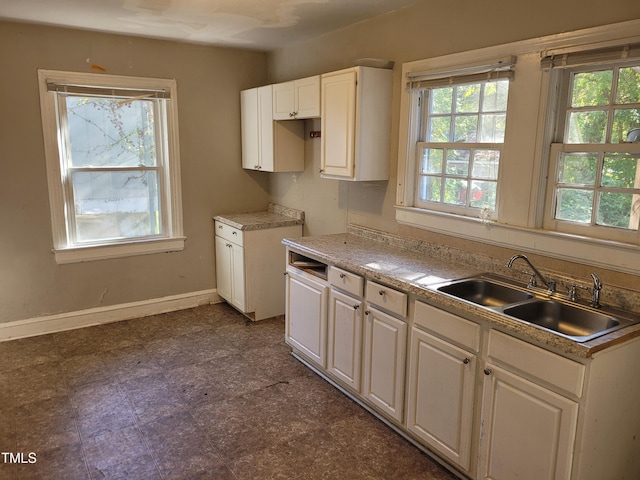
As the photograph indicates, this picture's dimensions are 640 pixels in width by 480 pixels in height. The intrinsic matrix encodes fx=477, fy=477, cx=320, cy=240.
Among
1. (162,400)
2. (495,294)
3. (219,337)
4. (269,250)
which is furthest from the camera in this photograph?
(269,250)

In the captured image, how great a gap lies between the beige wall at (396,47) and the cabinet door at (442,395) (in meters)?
0.70

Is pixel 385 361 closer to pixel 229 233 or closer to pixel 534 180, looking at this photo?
pixel 534 180

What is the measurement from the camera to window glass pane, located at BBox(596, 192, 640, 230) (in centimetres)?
215

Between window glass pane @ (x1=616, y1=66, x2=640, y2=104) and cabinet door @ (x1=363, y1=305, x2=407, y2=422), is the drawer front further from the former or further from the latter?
window glass pane @ (x1=616, y1=66, x2=640, y2=104)

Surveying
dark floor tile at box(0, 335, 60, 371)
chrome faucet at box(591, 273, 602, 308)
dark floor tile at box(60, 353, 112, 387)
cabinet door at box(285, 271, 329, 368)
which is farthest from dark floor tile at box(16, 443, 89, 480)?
chrome faucet at box(591, 273, 602, 308)

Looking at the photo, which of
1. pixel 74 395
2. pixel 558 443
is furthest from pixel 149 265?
pixel 558 443

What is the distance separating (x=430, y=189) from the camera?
319 centimetres

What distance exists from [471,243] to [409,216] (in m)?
0.52

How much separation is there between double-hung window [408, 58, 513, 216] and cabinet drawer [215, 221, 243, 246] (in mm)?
1692

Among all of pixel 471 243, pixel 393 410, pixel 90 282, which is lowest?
pixel 393 410

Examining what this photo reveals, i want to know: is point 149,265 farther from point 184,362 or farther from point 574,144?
point 574,144

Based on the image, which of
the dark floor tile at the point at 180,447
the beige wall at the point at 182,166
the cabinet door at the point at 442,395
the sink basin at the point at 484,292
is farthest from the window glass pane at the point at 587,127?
the beige wall at the point at 182,166

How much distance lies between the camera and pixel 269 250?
431cm

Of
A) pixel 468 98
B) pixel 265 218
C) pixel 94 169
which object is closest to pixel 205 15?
pixel 94 169
